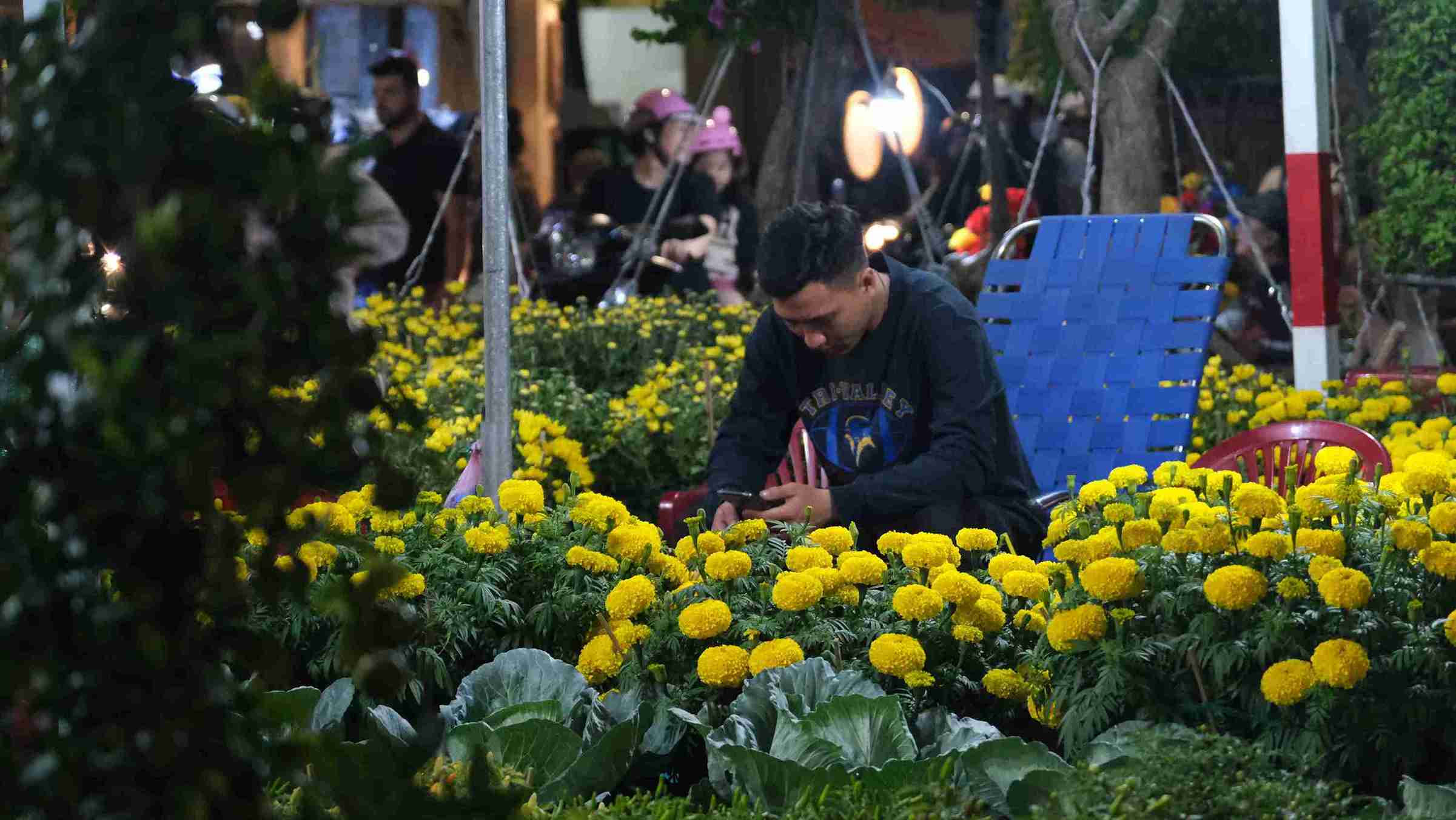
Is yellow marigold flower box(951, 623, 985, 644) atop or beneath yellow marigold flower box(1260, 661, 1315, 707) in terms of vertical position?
beneath

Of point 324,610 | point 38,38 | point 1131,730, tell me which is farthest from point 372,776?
point 1131,730

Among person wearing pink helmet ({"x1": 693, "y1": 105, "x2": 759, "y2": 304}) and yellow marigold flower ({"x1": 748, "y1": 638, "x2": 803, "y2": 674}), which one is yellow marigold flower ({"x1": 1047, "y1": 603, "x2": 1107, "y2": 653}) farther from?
person wearing pink helmet ({"x1": 693, "y1": 105, "x2": 759, "y2": 304})

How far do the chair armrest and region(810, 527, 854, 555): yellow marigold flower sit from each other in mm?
1495

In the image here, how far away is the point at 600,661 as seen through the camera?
8.92ft

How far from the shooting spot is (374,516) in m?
3.25

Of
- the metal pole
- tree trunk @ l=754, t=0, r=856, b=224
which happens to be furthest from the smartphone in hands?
tree trunk @ l=754, t=0, r=856, b=224

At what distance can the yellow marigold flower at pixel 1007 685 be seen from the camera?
254cm

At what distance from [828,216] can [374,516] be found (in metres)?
1.31

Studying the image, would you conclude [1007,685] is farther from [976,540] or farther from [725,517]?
[725,517]

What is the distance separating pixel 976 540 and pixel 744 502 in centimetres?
105

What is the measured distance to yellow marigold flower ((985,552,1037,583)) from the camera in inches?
109

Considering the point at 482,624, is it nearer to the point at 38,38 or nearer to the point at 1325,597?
the point at 1325,597

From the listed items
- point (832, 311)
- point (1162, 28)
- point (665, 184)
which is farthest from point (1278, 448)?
point (665, 184)

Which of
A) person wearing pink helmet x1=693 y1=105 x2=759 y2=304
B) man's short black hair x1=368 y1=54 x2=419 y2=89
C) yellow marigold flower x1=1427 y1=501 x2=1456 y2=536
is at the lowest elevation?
person wearing pink helmet x1=693 y1=105 x2=759 y2=304
